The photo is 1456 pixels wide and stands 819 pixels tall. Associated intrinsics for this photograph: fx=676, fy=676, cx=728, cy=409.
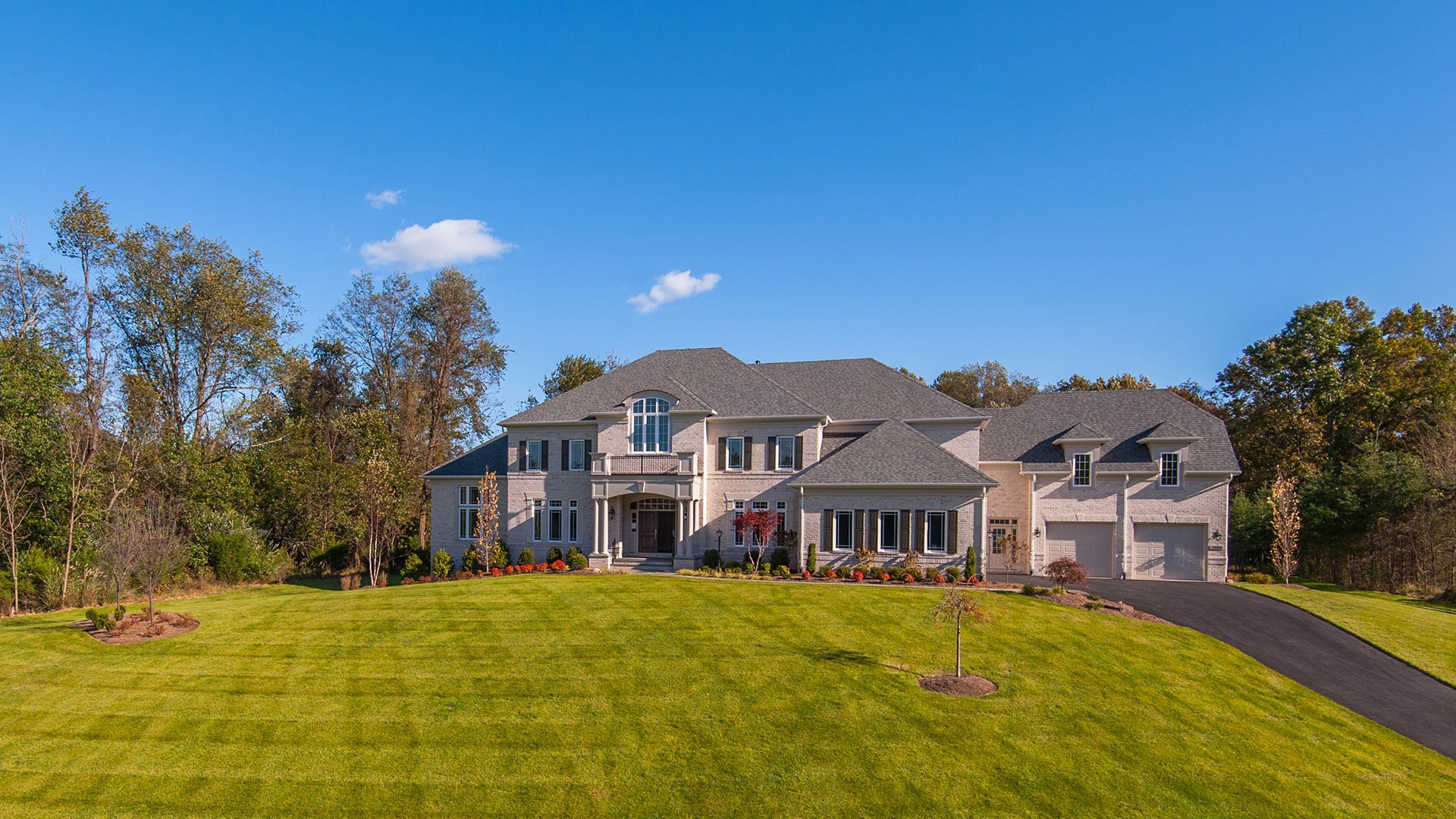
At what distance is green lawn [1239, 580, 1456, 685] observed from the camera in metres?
16.4

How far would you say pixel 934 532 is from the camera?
2495 centimetres

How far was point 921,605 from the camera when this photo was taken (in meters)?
18.5

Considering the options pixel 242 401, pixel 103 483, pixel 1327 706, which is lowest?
pixel 1327 706

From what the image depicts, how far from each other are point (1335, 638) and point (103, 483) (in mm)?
40986

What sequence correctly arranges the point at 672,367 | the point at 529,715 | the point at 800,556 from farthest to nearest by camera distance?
the point at 672,367 < the point at 800,556 < the point at 529,715

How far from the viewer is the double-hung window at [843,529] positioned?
25.6 metres

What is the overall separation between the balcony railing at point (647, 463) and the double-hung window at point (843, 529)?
6165mm

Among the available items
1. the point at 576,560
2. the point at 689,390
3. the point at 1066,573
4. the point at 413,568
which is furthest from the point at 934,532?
the point at 413,568

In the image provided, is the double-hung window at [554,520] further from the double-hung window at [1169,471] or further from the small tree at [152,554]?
the double-hung window at [1169,471]

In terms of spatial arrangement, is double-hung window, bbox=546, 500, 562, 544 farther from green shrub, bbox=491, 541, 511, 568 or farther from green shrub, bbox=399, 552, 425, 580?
green shrub, bbox=399, 552, 425, 580

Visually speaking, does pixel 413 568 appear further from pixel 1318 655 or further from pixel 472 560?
pixel 1318 655

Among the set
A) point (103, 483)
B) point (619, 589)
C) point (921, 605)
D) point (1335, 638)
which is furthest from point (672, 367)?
point (1335, 638)

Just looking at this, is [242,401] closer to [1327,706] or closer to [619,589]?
[619,589]

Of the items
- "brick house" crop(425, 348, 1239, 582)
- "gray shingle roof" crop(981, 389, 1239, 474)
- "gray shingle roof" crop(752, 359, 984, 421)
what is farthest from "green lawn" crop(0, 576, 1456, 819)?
"gray shingle roof" crop(752, 359, 984, 421)
